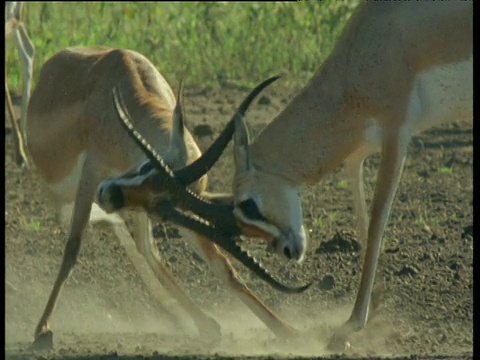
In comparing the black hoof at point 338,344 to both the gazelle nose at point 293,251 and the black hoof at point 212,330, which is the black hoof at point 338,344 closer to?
the gazelle nose at point 293,251

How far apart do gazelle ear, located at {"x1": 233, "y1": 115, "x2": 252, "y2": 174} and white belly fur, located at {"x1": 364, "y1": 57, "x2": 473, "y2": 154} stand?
2.44 feet

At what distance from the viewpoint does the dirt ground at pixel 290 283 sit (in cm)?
843

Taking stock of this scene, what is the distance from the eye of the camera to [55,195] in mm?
10008

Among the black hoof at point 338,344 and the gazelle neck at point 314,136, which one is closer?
the black hoof at point 338,344

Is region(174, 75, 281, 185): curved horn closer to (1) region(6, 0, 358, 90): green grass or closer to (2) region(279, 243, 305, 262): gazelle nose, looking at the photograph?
(2) region(279, 243, 305, 262): gazelle nose

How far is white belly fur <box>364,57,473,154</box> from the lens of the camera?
8.40 metres

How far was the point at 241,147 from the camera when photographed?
26.5ft

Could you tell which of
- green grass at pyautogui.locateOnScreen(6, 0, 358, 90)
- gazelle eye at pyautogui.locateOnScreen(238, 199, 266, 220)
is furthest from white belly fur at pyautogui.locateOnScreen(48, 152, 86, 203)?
green grass at pyautogui.locateOnScreen(6, 0, 358, 90)

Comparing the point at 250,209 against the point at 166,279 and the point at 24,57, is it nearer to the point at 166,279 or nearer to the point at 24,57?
the point at 166,279

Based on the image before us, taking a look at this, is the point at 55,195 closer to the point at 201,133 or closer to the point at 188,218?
the point at 188,218

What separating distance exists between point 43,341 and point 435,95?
2.60 m

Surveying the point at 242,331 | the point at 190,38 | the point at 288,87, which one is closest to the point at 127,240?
the point at 242,331

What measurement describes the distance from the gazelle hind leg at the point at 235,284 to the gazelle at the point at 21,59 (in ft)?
16.7

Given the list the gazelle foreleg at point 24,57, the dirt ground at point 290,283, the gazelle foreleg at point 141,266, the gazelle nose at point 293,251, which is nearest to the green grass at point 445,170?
the dirt ground at point 290,283
